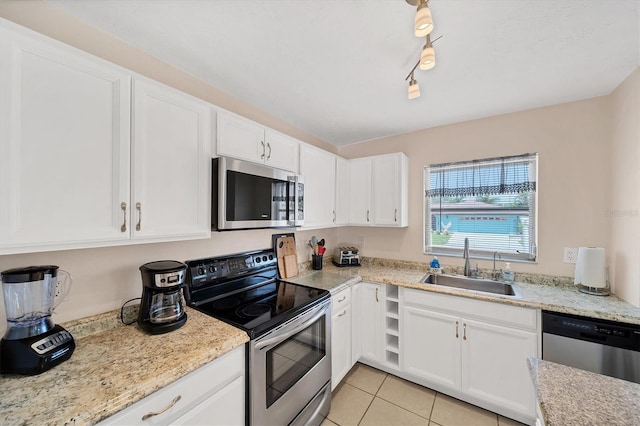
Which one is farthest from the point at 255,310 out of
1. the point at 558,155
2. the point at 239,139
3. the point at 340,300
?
the point at 558,155

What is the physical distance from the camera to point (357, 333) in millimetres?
2326

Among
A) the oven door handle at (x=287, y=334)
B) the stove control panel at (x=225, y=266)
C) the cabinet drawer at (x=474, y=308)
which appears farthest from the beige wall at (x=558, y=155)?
the stove control panel at (x=225, y=266)

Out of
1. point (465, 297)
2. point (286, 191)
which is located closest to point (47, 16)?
point (286, 191)

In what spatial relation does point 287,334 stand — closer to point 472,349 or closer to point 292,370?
point 292,370

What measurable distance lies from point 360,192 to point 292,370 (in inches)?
73.5

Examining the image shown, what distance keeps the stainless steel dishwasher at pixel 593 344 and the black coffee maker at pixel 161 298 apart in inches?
90.2

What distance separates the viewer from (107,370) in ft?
3.07

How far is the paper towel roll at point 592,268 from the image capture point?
1.74 m

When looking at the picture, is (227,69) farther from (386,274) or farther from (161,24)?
(386,274)

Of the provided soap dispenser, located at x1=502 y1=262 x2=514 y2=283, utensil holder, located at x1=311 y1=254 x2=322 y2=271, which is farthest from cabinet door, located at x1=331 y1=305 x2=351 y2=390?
soap dispenser, located at x1=502 y1=262 x2=514 y2=283

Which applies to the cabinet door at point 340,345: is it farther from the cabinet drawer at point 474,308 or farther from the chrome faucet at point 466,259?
the chrome faucet at point 466,259

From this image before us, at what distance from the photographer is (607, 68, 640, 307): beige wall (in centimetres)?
153

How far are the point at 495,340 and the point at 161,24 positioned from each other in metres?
2.88

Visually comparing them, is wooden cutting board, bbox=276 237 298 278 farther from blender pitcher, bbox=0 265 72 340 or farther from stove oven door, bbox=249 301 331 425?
blender pitcher, bbox=0 265 72 340
